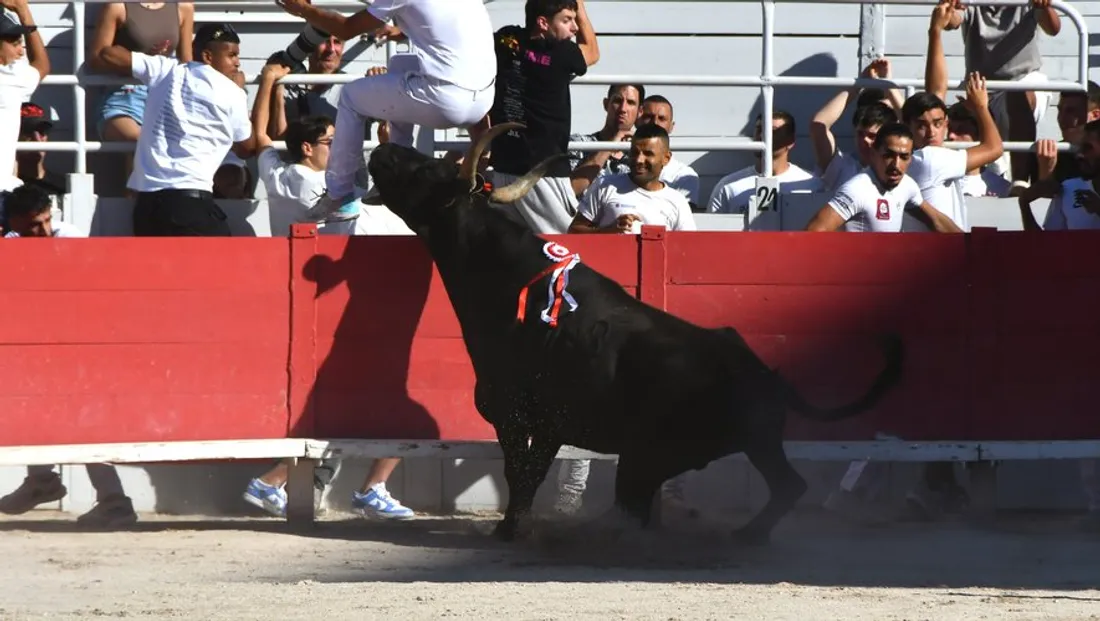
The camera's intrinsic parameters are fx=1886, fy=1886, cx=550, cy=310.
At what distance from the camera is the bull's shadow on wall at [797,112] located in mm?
10984

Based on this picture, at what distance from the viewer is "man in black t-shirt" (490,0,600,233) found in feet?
27.6

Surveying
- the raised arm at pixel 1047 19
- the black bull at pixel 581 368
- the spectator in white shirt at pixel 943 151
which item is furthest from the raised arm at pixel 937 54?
the black bull at pixel 581 368

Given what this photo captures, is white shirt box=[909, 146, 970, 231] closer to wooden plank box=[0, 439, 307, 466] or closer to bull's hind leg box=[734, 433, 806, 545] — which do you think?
bull's hind leg box=[734, 433, 806, 545]

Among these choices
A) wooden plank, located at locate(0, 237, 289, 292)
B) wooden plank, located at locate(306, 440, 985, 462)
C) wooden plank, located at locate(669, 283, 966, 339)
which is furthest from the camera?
wooden plank, located at locate(669, 283, 966, 339)

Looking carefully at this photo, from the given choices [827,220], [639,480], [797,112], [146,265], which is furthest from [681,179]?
[146,265]

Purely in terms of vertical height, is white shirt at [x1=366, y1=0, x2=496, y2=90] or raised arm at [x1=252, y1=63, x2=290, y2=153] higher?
white shirt at [x1=366, y1=0, x2=496, y2=90]

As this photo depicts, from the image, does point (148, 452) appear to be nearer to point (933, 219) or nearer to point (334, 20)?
point (334, 20)

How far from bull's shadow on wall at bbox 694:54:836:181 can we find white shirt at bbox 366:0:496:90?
11.3 feet

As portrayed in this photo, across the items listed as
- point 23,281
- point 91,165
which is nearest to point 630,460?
point 23,281

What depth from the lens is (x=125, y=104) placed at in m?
9.41

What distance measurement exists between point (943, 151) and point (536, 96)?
1.95 m

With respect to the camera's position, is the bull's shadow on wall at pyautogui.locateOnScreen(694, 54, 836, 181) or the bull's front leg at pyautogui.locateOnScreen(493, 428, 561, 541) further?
the bull's shadow on wall at pyautogui.locateOnScreen(694, 54, 836, 181)

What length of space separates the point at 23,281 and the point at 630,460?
268 centimetres

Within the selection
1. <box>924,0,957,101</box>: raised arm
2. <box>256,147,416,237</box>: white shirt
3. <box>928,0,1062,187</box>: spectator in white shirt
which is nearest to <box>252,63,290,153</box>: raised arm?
<box>256,147,416,237</box>: white shirt
